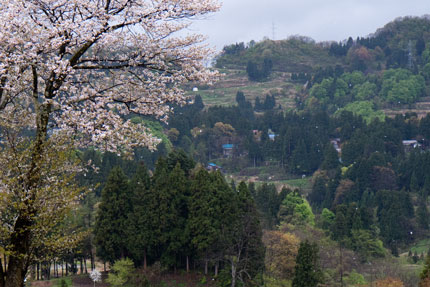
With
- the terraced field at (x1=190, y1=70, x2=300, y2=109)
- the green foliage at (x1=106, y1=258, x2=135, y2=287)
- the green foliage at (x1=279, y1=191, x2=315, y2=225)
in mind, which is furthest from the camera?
the terraced field at (x1=190, y1=70, x2=300, y2=109)

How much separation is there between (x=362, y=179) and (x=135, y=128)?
72406 millimetres

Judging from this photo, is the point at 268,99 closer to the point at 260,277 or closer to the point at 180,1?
the point at 260,277

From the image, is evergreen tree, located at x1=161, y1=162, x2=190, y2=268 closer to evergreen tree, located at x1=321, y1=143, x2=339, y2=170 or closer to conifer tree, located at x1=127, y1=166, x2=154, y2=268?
conifer tree, located at x1=127, y1=166, x2=154, y2=268

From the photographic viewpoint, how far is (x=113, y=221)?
38844 millimetres

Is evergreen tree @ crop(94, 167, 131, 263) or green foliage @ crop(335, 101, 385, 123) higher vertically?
green foliage @ crop(335, 101, 385, 123)

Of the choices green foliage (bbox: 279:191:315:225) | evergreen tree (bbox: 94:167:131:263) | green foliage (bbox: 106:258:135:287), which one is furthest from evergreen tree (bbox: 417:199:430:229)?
green foliage (bbox: 106:258:135:287)

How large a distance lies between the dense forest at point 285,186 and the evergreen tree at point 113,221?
9cm

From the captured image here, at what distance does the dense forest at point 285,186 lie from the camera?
3841cm

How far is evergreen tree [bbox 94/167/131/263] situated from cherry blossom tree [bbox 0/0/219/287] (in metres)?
28.3

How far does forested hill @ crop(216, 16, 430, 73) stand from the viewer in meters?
170

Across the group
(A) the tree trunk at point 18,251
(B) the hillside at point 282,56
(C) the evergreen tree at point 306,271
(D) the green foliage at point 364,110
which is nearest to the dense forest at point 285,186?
(C) the evergreen tree at point 306,271

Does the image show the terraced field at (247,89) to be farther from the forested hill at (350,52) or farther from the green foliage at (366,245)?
the green foliage at (366,245)

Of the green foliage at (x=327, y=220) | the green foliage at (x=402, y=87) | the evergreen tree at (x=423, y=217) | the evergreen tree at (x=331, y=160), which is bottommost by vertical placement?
the evergreen tree at (x=423, y=217)

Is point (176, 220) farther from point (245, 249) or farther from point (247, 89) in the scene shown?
point (247, 89)
